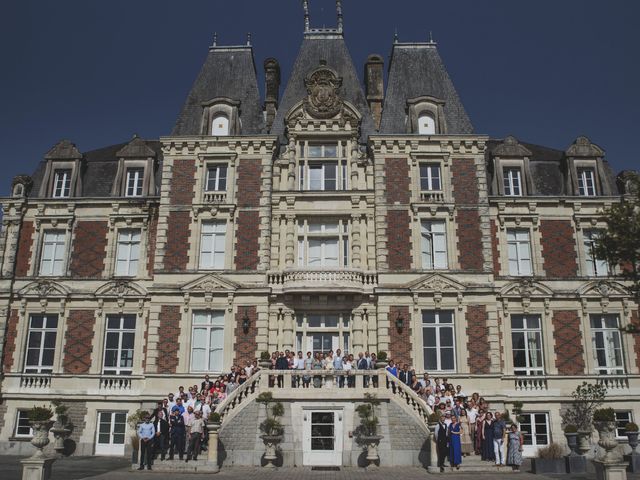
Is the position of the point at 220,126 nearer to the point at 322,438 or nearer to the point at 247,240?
the point at 247,240

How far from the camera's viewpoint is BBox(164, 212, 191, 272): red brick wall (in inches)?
901

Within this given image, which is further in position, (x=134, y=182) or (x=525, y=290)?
(x=134, y=182)

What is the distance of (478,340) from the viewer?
71.5ft

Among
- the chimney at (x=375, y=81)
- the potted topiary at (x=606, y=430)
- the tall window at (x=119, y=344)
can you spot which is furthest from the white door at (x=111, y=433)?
the chimney at (x=375, y=81)

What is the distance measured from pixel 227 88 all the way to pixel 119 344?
11.5 meters

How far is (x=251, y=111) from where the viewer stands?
25.5m

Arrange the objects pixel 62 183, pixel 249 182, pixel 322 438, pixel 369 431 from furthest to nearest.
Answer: pixel 62 183 < pixel 249 182 < pixel 322 438 < pixel 369 431

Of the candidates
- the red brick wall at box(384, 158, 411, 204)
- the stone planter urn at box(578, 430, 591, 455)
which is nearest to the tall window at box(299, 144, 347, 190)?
the red brick wall at box(384, 158, 411, 204)

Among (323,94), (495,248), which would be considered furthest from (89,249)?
(495,248)

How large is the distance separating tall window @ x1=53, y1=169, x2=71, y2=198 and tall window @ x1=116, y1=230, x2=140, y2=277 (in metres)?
3.13

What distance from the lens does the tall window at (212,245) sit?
2303 cm

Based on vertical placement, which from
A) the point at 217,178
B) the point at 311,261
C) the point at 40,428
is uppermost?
the point at 217,178

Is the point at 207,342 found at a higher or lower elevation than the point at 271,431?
higher

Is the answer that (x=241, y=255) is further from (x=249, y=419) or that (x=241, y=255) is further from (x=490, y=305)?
(x=490, y=305)
